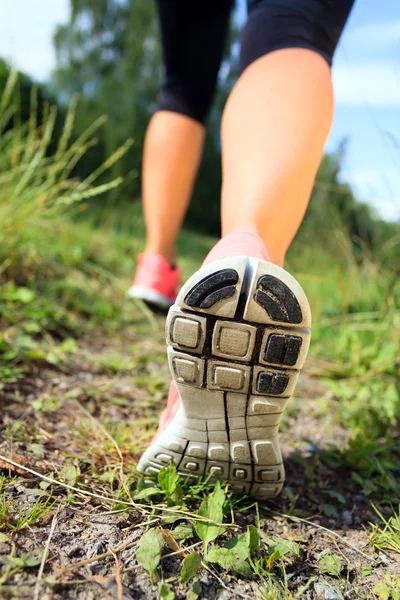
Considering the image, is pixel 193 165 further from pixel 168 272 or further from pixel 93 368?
pixel 93 368

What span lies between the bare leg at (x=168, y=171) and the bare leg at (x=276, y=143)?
619 millimetres

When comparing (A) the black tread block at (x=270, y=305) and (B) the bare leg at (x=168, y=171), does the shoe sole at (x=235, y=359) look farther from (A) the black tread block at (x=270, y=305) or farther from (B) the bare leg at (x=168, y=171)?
(B) the bare leg at (x=168, y=171)

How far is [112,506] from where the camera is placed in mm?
834

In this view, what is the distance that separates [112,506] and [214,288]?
1.29 feet

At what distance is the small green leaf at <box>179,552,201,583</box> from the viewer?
0.71 meters

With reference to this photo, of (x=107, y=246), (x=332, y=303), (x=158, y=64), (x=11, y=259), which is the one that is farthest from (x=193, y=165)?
(x=158, y=64)

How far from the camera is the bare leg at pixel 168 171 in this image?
1591 millimetres

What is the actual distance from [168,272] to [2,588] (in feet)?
3.98

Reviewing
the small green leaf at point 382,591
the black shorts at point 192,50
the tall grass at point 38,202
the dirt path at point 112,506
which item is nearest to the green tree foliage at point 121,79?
the tall grass at point 38,202

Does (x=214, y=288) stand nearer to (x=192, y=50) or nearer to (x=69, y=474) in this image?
(x=69, y=474)

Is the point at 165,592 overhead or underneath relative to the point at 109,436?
overhead

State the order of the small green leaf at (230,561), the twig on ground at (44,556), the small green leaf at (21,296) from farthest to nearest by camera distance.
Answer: the small green leaf at (21,296)
the small green leaf at (230,561)
the twig on ground at (44,556)

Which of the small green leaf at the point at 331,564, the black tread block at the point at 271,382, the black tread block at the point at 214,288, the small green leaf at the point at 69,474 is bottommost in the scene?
the small green leaf at the point at 331,564

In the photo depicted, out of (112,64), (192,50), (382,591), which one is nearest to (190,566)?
(382,591)
